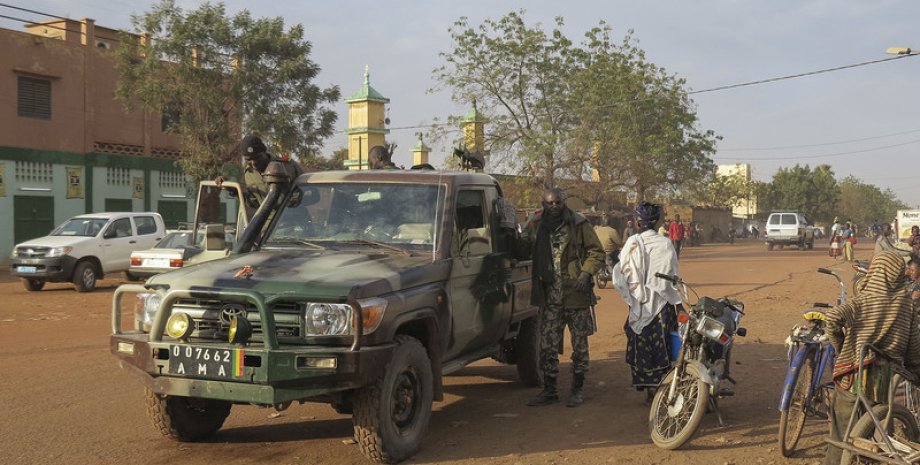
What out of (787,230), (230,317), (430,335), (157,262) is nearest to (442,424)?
(430,335)

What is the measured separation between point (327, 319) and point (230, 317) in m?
0.59

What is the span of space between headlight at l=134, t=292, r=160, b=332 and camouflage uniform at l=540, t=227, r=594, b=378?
3.30 m

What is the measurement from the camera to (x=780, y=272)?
84.5 feet

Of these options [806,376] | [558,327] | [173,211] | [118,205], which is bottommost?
[806,376]

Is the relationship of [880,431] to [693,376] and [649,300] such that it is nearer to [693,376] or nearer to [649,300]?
[693,376]

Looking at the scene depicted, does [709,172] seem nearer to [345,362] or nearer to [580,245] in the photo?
[580,245]

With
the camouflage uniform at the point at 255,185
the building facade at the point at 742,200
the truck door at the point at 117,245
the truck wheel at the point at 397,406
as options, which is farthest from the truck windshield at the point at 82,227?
the building facade at the point at 742,200

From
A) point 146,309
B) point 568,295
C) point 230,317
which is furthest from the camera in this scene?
point 568,295

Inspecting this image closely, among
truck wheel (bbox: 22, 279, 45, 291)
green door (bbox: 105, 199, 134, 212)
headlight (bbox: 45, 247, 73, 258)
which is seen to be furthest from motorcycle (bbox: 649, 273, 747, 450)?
green door (bbox: 105, 199, 134, 212)

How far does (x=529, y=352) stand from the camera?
26.7 ft

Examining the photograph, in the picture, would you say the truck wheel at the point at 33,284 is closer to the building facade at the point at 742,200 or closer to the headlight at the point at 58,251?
the headlight at the point at 58,251

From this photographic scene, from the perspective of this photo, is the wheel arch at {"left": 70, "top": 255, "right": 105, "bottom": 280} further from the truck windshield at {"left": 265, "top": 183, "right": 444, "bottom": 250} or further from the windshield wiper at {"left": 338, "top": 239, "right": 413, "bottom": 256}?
the windshield wiper at {"left": 338, "top": 239, "right": 413, "bottom": 256}

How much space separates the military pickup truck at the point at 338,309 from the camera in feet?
16.4

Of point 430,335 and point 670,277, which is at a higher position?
point 670,277
